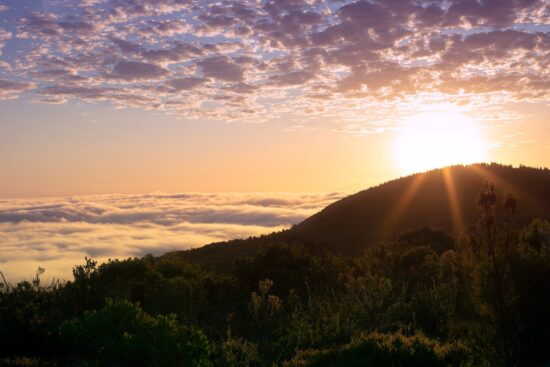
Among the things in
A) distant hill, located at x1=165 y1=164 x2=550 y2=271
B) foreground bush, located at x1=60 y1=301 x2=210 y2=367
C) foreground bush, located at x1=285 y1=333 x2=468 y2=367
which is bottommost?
foreground bush, located at x1=285 y1=333 x2=468 y2=367

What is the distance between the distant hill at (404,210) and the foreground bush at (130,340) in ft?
77.6

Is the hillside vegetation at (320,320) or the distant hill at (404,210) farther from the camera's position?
the distant hill at (404,210)

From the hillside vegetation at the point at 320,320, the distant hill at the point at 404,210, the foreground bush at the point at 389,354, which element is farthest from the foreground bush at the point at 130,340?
the distant hill at the point at 404,210

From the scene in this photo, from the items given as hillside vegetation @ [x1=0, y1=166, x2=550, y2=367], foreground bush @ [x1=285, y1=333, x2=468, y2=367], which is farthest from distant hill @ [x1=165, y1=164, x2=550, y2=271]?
foreground bush @ [x1=285, y1=333, x2=468, y2=367]

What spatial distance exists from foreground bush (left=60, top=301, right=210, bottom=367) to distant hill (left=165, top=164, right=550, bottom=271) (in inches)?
932

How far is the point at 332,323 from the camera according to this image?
10.7m

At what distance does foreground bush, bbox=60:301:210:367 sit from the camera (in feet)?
24.1

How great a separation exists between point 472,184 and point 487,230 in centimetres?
4450

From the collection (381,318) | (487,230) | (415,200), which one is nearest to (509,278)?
(487,230)

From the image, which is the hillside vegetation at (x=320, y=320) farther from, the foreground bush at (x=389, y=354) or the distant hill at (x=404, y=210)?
the distant hill at (x=404, y=210)

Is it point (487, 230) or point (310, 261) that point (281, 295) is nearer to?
point (310, 261)

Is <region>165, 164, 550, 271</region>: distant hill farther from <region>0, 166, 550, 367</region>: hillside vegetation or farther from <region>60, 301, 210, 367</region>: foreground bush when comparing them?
<region>60, 301, 210, 367</region>: foreground bush

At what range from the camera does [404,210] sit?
4797 cm

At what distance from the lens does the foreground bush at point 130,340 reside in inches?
290
